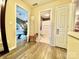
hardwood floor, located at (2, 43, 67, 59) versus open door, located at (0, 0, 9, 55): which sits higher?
open door, located at (0, 0, 9, 55)

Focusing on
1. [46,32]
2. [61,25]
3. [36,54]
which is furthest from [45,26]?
[36,54]

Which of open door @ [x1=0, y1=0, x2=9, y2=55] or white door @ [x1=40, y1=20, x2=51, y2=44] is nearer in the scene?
open door @ [x1=0, y1=0, x2=9, y2=55]

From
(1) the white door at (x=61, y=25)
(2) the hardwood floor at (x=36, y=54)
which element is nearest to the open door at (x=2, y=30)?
(2) the hardwood floor at (x=36, y=54)

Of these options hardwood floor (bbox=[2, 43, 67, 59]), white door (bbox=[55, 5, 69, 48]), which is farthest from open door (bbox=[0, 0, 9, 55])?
white door (bbox=[55, 5, 69, 48])

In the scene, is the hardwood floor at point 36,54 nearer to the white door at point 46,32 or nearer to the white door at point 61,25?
the white door at point 61,25

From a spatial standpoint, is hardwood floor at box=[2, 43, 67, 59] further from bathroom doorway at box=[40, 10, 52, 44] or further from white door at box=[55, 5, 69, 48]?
bathroom doorway at box=[40, 10, 52, 44]

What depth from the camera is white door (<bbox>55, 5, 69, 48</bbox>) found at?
423cm

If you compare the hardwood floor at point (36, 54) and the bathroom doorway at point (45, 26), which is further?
the bathroom doorway at point (45, 26)

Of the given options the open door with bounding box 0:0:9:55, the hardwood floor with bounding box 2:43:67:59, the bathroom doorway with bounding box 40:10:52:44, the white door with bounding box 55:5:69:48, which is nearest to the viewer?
the hardwood floor with bounding box 2:43:67:59

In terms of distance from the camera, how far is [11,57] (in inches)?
116

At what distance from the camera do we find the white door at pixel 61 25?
4.23 m

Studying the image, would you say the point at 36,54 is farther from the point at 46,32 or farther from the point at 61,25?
the point at 46,32

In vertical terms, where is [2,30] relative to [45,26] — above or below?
below

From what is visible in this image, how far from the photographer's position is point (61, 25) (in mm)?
4383
